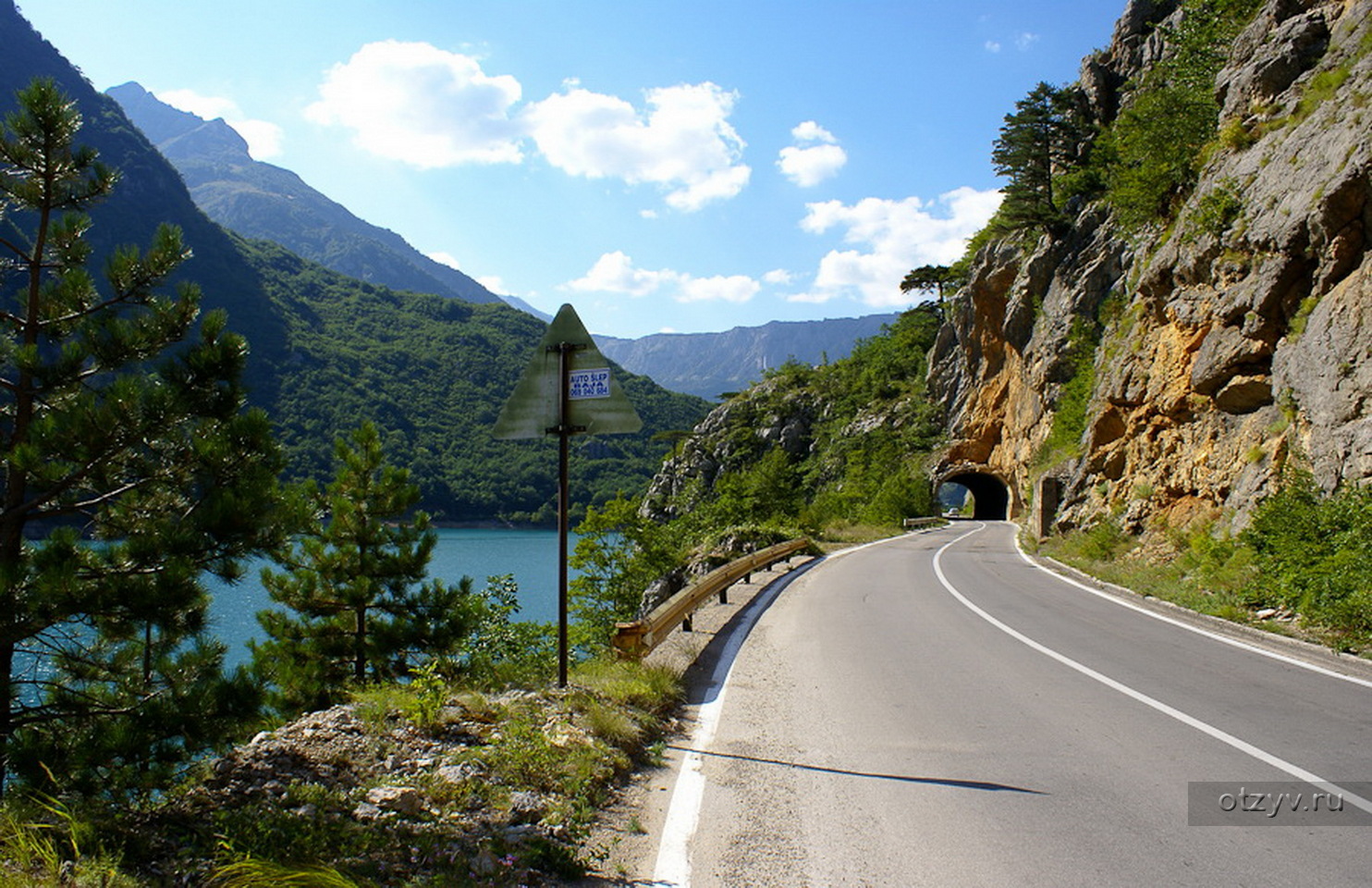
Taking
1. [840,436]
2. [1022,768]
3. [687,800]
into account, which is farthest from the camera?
[840,436]

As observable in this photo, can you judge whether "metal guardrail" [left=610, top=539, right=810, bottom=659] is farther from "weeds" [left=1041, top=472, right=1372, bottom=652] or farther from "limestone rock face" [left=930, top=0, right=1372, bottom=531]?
"limestone rock face" [left=930, top=0, right=1372, bottom=531]

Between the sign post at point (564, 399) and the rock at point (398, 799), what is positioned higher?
the sign post at point (564, 399)

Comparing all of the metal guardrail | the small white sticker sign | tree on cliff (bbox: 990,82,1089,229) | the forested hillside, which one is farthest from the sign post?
tree on cliff (bbox: 990,82,1089,229)

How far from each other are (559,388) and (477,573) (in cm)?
4666

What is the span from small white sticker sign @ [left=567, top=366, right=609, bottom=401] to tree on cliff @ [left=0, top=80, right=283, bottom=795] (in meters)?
2.29

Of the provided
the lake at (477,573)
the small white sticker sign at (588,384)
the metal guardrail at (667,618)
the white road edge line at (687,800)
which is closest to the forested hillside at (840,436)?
the lake at (477,573)

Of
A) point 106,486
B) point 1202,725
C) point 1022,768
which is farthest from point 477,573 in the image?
point 1022,768

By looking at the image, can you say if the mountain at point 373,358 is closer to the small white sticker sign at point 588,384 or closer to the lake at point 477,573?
the lake at point 477,573

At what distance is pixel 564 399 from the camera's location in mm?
6520

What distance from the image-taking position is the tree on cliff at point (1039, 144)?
52375 millimetres

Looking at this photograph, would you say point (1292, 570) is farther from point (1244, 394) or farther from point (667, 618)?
point (667, 618)

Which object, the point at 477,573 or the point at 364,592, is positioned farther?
the point at 477,573

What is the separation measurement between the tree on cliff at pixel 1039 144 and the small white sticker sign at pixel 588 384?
5169cm

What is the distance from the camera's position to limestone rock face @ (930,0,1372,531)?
A: 13070 millimetres
